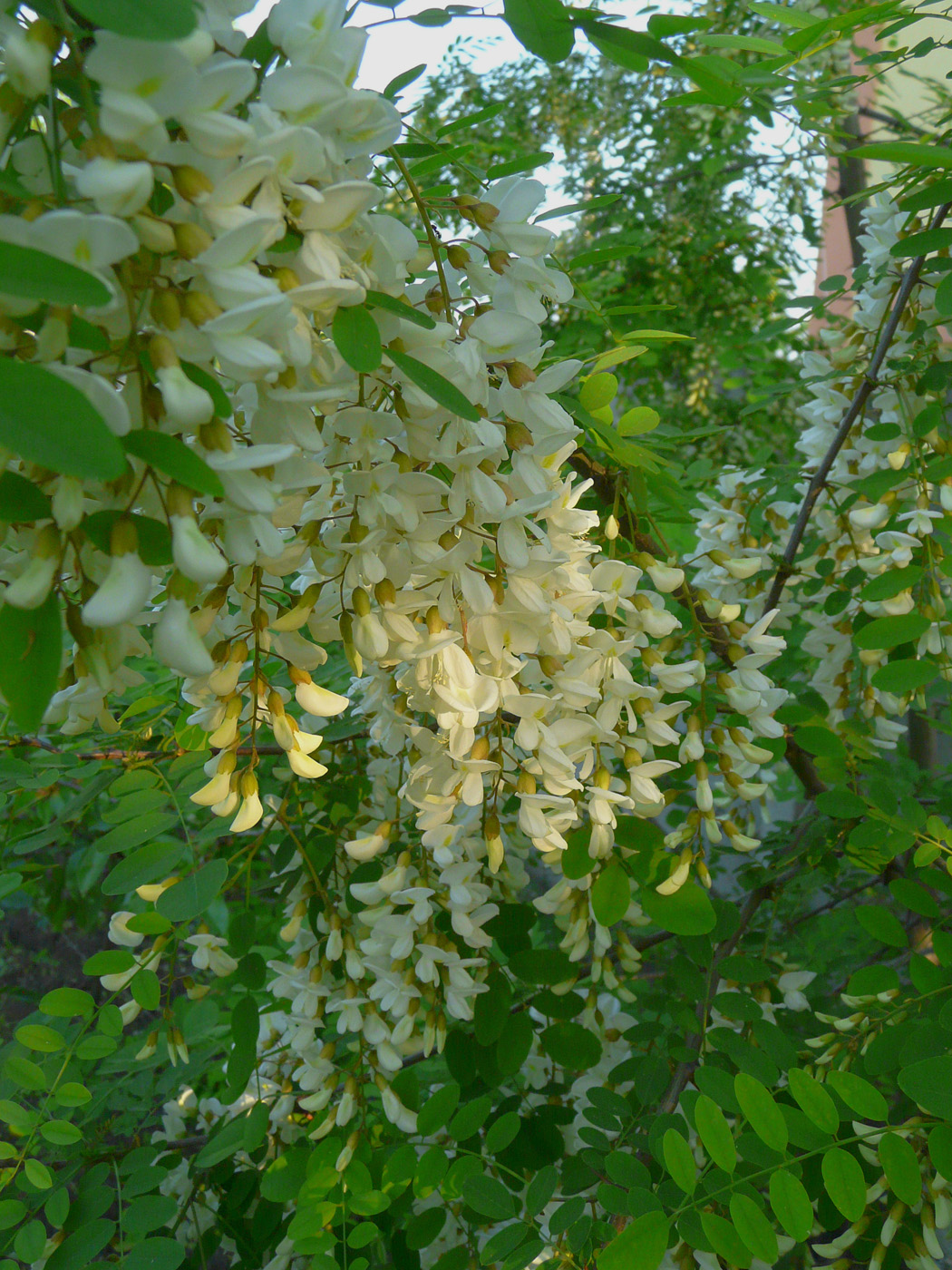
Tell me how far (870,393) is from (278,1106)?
1.05 m

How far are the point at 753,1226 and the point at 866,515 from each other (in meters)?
0.72

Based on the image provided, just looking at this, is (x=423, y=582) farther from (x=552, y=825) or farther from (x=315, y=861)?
(x=315, y=861)

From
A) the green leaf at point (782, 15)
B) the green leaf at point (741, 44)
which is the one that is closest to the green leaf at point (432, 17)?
the green leaf at point (741, 44)

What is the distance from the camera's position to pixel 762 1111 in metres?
0.67

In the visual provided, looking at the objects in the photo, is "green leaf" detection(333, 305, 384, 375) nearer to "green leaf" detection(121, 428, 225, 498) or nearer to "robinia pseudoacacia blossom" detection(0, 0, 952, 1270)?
"robinia pseudoacacia blossom" detection(0, 0, 952, 1270)

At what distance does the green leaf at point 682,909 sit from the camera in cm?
81

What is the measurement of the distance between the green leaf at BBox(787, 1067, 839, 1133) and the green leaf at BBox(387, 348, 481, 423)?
0.51m

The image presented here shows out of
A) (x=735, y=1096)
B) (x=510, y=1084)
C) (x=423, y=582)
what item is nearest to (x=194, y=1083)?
(x=510, y=1084)

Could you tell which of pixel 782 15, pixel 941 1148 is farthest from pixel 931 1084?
pixel 782 15

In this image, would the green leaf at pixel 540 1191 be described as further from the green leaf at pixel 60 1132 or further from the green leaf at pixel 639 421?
the green leaf at pixel 639 421

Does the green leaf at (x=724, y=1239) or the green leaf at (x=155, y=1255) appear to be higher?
the green leaf at (x=724, y=1239)

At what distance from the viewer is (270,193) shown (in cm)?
39

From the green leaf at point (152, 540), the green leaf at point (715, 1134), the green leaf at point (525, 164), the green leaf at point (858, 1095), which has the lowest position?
the green leaf at point (715, 1134)

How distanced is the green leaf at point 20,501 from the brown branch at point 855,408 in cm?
91
